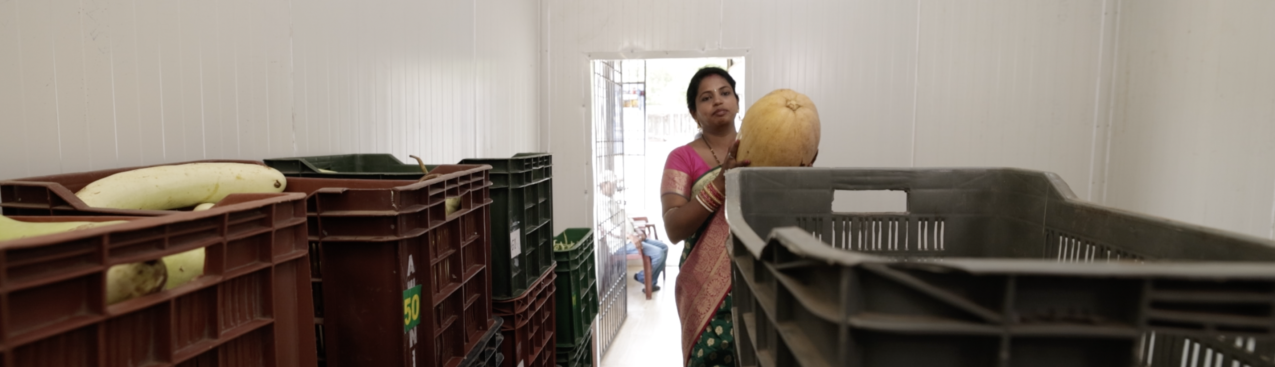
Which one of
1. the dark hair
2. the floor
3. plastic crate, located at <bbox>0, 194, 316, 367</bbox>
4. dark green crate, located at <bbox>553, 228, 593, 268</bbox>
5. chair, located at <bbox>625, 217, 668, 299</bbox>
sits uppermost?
the dark hair

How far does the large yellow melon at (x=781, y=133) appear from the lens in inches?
62.7

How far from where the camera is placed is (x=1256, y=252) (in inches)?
23.7

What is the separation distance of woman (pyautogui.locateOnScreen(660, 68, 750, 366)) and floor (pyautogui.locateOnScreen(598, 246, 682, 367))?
1703 mm

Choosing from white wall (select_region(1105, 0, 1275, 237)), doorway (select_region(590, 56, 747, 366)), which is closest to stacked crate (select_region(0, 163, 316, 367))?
doorway (select_region(590, 56, 747, 366))

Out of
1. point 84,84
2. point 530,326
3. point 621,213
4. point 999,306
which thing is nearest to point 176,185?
point 84,84

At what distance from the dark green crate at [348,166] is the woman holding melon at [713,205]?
746 millimetres

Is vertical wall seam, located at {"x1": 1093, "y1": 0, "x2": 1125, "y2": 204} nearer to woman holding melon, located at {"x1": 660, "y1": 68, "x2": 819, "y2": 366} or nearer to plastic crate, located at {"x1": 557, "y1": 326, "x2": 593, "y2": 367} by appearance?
woman holding melon, located at {"x1": 660, "y1": 68, "x2": 819, "y2": 366}

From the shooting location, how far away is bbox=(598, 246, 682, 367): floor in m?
3.47

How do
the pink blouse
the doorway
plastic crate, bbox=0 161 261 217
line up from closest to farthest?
plastic crate, bbox=0 161 261 217 → the pink blouse → the doorway

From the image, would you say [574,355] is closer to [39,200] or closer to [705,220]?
[705,220]

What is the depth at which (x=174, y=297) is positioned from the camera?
1.83ft

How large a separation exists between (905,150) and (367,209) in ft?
11.2

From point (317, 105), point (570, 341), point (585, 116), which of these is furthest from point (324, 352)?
point (585, 116)

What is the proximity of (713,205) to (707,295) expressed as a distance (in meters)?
0.25
